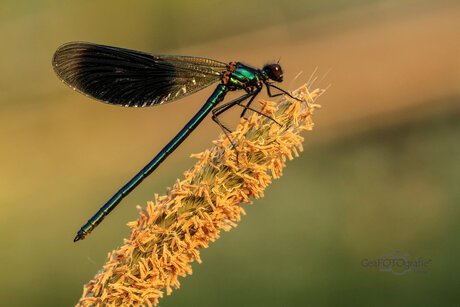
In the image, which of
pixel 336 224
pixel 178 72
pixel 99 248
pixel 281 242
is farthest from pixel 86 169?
pixel 178 72

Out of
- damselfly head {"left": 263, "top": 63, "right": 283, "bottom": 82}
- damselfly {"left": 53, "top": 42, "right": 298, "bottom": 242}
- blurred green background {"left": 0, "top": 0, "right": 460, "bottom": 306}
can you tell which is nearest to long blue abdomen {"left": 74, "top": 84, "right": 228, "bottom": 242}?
damselfly {"left": 53, "top": 42, "right": 298, "bottom": 242}

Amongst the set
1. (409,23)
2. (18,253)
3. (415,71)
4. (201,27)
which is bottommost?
(18,253)

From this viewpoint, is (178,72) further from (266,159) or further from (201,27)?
(201,27)

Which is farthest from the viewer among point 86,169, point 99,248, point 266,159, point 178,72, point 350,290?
point 86,169

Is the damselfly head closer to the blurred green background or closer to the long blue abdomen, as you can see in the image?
the long blue abdomen

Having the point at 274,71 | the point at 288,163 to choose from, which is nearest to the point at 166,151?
the point at 274,71

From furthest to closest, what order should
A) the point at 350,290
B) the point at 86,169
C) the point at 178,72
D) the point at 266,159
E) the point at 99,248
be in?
the point at 86,169
the point at 99,248
the point at 350,290
the point at 178,72
the point at 266,159

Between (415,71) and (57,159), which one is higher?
(415,71)

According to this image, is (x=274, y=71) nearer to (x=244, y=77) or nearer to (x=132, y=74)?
(x=244, y=77)
